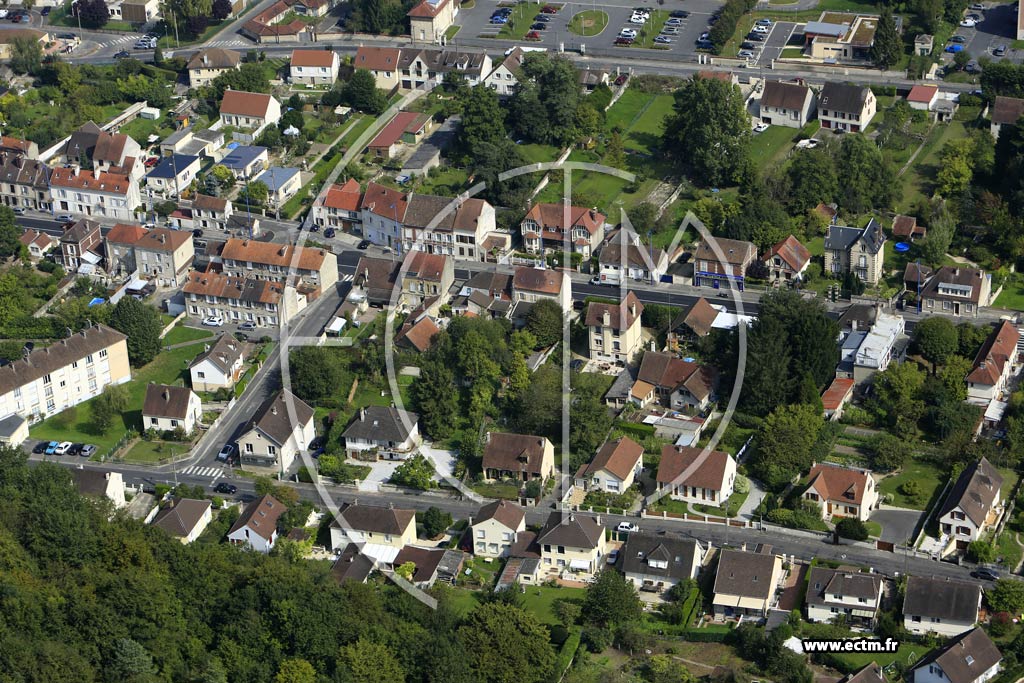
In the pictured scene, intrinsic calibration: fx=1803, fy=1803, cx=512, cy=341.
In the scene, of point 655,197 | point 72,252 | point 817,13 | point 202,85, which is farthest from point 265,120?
point 817,13

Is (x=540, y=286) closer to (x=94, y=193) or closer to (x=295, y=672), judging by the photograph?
(x=94, y=193)

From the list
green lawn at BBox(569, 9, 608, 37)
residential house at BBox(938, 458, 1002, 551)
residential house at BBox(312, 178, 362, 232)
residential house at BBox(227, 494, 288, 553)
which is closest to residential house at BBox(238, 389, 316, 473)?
residential house at BBox(227, 494, 288, 553)

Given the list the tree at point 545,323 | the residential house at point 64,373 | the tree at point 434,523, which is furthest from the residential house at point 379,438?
the residential house at point 64,373

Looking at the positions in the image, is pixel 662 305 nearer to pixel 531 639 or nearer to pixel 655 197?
pixel 655 197

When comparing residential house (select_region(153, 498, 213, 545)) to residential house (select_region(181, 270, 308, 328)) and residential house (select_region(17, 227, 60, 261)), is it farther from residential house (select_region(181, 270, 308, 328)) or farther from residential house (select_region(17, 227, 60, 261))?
residential house (select_region(17, 227, 60, 261))

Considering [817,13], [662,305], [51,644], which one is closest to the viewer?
[51,644]

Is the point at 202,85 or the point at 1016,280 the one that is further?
the point at 202,85
